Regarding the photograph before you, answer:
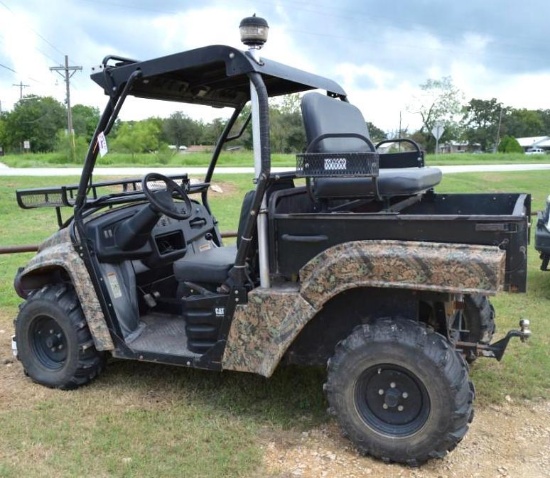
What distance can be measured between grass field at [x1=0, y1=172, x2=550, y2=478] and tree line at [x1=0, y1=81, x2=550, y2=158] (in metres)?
1.61

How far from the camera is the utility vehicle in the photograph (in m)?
3.03

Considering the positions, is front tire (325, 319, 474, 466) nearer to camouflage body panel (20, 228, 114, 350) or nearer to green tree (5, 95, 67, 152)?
camouflage body panel (20, 228, 114, 350)

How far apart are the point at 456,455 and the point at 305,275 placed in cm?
125

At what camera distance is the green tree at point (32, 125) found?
61156 mm

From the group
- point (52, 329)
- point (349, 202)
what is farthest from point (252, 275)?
point (52, 329)

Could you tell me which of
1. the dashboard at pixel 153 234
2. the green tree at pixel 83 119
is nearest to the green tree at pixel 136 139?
the green tree at pixel 83 119

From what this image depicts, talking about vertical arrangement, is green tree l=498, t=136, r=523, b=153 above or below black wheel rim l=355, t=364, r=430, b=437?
above

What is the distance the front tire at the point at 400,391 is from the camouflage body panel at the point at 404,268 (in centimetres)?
28

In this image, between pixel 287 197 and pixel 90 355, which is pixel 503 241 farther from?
pixel 90 355

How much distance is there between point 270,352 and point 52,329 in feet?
Answer: 5.67

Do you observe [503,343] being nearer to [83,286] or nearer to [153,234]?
[153,234]

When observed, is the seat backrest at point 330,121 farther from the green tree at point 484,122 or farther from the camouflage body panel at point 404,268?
the green tree at point 484,122

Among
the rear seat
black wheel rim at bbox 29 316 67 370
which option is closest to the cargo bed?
the rear seat

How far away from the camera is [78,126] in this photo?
59562mm
